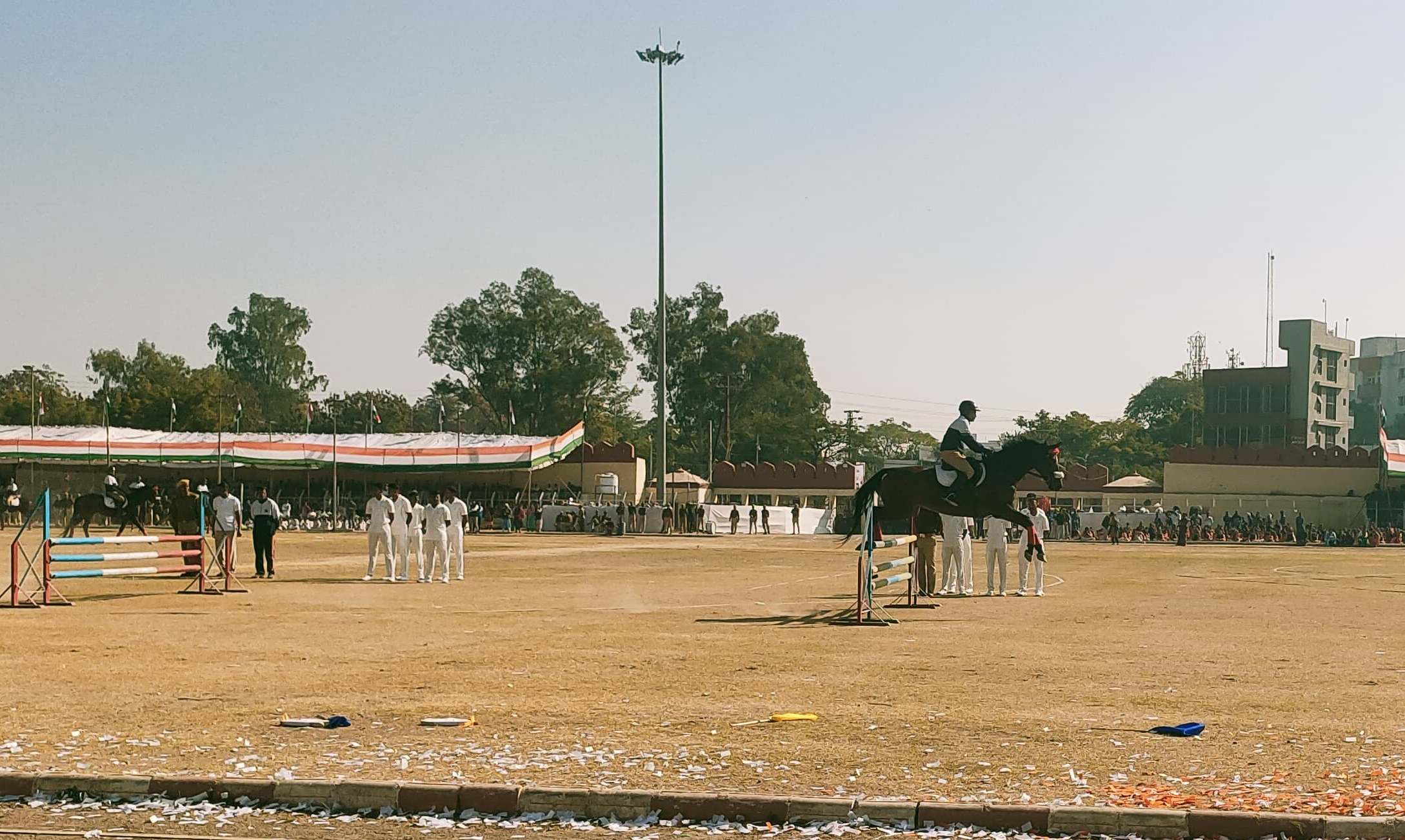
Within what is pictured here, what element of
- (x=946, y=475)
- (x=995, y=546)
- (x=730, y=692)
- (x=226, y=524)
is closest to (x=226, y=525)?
(x=226, y=524)

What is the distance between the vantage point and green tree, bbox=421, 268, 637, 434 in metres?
120

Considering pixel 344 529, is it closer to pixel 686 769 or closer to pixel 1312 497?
pixel 1312 497

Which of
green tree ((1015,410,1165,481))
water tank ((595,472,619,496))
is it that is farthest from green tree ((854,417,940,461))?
water tank ((595,472,619,496))

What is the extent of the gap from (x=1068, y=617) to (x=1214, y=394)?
10151 cm

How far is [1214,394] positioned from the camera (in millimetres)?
119250

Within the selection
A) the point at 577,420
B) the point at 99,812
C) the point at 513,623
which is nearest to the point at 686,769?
the point at 99,812

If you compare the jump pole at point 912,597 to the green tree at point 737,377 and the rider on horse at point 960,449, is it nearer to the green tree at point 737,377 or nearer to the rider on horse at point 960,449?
the rider on horse at point 960,449

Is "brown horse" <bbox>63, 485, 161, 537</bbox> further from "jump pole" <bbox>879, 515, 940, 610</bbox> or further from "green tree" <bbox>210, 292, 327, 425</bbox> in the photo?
"green tree" <bbox>210, 292, 327, 425</bbox>

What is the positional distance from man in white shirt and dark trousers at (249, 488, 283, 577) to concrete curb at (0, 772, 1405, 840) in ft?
78.0

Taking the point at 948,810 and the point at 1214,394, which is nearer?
the point at 948,810

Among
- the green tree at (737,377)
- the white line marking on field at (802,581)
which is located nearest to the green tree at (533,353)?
the green tree at (737,377)

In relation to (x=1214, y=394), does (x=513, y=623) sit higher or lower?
lower

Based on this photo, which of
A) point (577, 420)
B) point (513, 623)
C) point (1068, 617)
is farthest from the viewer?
point (577, 420)

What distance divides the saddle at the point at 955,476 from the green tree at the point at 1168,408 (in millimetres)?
113398
